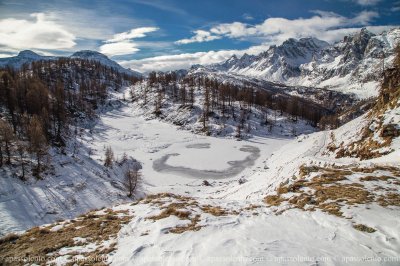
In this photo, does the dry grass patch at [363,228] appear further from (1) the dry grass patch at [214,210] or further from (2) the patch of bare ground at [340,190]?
(1) the dry grass patch at [214,210]

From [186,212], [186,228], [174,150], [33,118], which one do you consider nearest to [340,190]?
[186,212]

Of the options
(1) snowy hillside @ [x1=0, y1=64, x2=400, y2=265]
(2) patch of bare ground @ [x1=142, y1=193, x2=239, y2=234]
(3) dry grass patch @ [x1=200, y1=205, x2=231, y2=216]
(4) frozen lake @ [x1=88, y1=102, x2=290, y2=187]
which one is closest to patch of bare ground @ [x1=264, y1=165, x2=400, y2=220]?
(1) snowy hillside @ [x1=0, y1=64, x2=400, y2=265]

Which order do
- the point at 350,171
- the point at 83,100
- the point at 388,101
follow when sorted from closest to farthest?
the point at 350,171
the point at 388,101
the point at 83,100

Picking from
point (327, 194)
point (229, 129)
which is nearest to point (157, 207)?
point (327, 194)

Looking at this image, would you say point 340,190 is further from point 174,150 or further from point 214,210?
point 174,150

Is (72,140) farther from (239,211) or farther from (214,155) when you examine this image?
(239,211)
